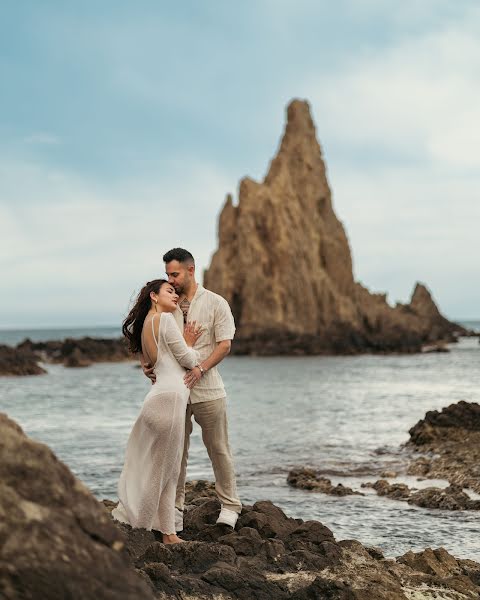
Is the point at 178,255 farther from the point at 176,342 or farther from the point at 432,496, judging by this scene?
the point at 432,496

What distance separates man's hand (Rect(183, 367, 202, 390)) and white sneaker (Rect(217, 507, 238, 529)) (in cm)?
114

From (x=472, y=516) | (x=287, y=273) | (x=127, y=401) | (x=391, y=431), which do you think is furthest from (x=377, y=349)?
(x=472, y=516)

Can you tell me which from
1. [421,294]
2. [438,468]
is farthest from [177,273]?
[421,294]

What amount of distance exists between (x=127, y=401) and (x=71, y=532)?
2541cm

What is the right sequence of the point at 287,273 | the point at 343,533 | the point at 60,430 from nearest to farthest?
the point at 343,533
the point at 60,430
the point at 287,273

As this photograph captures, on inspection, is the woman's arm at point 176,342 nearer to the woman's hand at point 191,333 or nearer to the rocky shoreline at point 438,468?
the woman's hand at point 191,333

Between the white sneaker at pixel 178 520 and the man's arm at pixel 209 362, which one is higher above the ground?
the man's arm at pixel 209 362

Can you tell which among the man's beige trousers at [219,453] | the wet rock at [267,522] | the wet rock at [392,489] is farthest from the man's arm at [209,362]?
the wet rock at [392,489]

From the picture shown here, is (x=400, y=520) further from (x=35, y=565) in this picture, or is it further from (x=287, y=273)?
(x=287, y=273)

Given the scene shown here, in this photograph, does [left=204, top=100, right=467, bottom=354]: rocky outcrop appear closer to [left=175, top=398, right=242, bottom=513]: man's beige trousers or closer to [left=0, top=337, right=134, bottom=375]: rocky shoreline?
[left=0, top=337, right=134, bottom=375]: rocky shoreline

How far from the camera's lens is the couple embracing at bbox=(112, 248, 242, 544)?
19.1 ft

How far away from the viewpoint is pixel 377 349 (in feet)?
204

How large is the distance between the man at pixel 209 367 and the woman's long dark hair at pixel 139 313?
198 mm

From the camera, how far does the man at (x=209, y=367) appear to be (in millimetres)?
6148
